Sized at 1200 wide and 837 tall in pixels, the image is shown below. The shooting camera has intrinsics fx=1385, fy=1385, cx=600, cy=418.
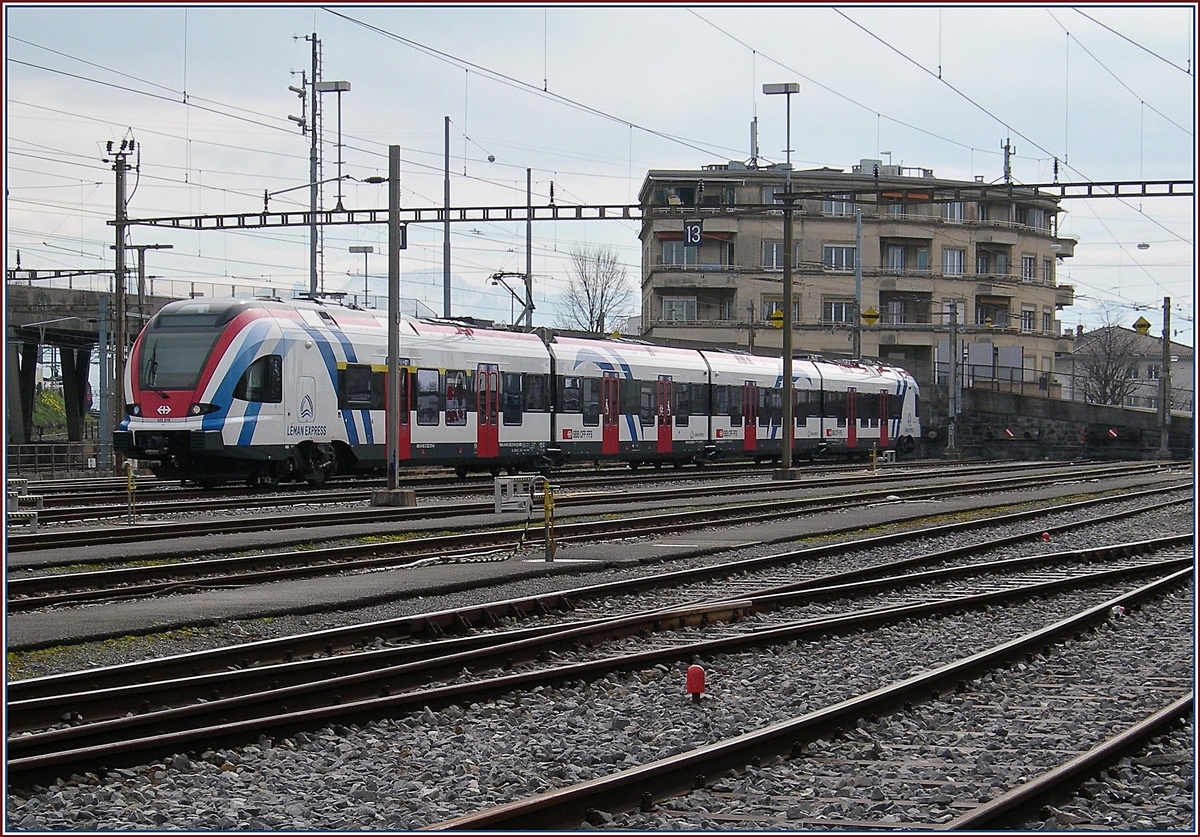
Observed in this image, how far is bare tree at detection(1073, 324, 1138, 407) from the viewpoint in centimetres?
9906

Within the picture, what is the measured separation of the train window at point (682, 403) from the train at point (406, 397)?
52 mm

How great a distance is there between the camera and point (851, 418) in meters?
47.9

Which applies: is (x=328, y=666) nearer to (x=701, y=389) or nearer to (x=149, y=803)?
(x=149, y=803)

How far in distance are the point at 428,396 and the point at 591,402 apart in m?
6.55

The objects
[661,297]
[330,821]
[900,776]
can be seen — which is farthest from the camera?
[661,297]

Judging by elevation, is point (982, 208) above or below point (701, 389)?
above

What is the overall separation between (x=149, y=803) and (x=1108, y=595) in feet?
36.1

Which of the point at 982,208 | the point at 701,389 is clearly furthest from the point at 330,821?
the point at 982,208

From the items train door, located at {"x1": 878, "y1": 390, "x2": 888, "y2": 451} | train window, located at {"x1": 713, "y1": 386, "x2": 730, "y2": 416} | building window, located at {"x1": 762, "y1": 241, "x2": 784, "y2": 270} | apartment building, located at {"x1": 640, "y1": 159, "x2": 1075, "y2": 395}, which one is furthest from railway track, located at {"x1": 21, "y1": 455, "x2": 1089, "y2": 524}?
building window, located at {"x1": 762, "y1": 241, "x2": 784, "y2": 270}

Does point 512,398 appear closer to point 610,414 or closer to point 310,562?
point 610,414

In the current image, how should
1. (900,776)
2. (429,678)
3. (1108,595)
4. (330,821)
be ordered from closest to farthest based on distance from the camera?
(330,821) < (900,776) < (429,678) < (1108,595)

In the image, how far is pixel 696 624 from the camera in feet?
40.8

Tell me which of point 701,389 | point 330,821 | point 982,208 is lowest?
point 330,821

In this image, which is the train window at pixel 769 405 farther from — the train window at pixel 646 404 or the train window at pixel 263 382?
the train window at pixel 263 382
